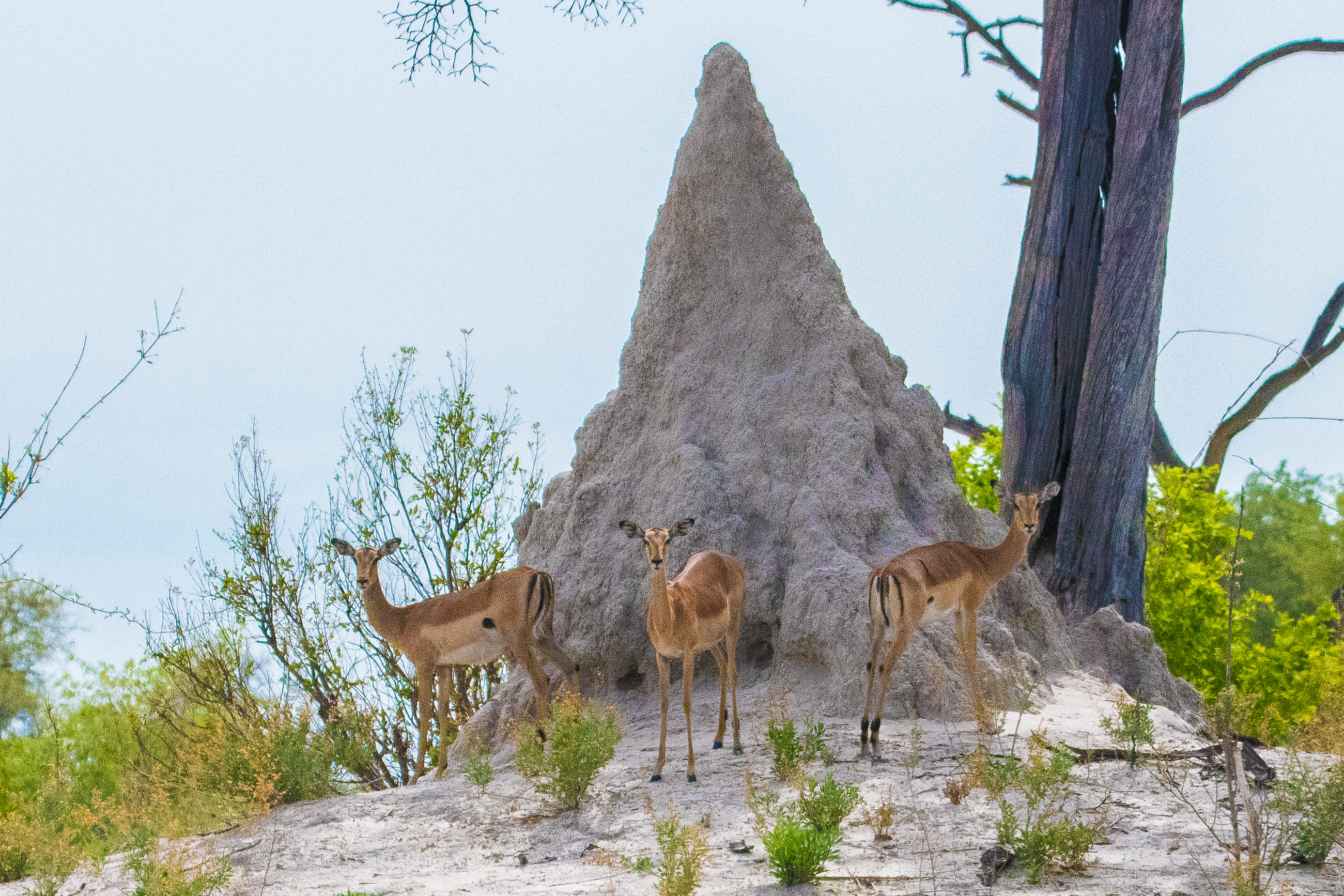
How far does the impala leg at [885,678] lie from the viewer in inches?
309

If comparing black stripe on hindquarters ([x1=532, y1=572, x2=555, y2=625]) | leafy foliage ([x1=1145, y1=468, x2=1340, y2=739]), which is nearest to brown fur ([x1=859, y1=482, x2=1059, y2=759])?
black stripe on hindquarters ([x1=532, y1=572, x2=555, y2=625])

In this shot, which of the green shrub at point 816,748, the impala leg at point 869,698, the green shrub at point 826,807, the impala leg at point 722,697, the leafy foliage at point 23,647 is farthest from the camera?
the leafy foliage at point 23,647

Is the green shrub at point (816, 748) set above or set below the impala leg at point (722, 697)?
below

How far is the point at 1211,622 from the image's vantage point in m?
14.5

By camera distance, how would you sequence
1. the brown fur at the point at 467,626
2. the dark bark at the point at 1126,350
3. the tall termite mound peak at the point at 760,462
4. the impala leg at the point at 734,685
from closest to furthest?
the impala leg at the point at 734,685 → the brown fur at the point at 467,626 → the tall termite mound peak at the point at 760,462 → the dark bark at the point at 1126,350

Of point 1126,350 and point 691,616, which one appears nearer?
point 691,616

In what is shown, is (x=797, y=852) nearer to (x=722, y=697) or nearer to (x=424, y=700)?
(x=722, y=697)

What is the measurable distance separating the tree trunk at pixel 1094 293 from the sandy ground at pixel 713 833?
4.93 m

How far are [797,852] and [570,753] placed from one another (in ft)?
6.90

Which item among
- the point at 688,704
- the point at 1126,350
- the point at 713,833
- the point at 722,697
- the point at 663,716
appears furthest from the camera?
the point at 1126,350

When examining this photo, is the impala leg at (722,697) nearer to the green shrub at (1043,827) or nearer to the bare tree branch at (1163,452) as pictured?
the green shrub at (1043,827)

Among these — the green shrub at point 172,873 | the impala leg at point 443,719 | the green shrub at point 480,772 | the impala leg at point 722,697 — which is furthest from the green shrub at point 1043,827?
the impala leg at point 443,719

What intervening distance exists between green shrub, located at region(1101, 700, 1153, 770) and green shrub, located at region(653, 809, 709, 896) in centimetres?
318

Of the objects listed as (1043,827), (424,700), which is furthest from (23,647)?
(1043,827)
